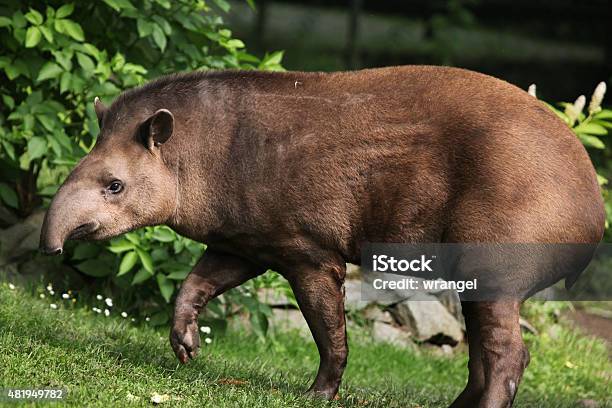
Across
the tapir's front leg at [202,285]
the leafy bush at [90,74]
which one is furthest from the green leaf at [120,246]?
the tapir's front leg at [202,285]

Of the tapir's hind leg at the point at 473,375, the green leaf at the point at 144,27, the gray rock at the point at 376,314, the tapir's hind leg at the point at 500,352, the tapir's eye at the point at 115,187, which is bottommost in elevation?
the gray rock at the point at 376,314

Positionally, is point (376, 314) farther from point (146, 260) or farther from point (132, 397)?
point (132, 397)

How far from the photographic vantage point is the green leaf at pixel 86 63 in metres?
8.18

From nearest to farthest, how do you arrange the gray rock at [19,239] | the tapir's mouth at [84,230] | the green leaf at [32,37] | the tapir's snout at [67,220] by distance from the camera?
the tapir's snout at [67,220], the tapir's mouth at [84,230], the green leaf at [32,37], the gray rock at [19,239]

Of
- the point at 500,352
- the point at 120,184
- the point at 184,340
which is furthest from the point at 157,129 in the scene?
the point at 500,352

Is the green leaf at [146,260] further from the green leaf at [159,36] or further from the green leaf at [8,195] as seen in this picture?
the green leaf at [159,36]

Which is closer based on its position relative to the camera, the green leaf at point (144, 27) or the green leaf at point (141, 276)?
the green leaf at point (144, 27)

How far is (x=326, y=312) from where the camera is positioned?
21.4 feet

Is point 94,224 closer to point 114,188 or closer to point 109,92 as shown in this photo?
point 114,188

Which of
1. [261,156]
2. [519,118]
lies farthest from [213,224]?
[519,118]

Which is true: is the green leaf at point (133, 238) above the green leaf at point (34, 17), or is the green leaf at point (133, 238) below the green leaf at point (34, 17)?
below

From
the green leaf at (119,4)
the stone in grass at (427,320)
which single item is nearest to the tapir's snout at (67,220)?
the green leaf at (119,4)

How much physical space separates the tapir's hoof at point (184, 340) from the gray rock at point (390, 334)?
3.22 meters

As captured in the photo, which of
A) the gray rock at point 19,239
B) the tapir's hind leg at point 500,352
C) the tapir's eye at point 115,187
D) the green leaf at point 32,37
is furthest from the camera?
the gray rock at point 19,239
